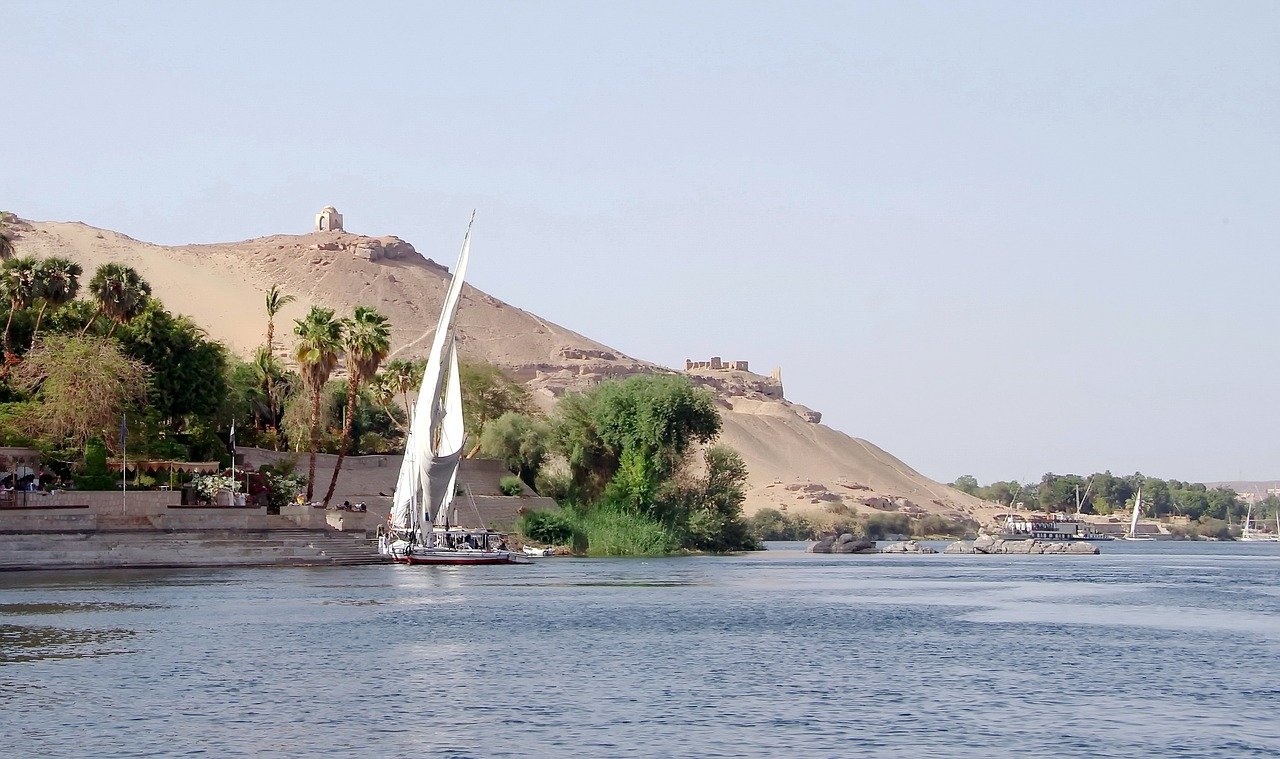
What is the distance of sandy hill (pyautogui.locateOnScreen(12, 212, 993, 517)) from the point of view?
544 feet

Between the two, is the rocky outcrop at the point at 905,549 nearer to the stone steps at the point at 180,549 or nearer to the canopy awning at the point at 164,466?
the stone steps at the point at 180,549

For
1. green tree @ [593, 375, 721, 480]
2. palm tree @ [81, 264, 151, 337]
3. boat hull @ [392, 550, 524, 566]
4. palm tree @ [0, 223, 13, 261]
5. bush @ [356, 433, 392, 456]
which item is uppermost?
palm tree @ [0, 223, 13, 261]

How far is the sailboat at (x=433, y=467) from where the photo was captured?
55.2 m

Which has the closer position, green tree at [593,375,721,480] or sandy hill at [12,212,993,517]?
green tree at [593,375,721,480]

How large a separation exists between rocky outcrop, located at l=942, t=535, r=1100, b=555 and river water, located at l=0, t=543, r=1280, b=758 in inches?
2373

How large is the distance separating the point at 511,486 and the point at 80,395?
2471 centimetres

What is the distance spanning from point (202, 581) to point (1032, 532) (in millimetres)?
95863

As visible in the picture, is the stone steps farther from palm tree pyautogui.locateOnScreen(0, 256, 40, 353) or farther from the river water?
palm tree pyautogui.locateOnScreen(0, 256, 40, 353)

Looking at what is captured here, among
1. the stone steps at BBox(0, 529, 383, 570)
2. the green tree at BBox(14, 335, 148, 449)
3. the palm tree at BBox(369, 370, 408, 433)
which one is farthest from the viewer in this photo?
the palm tree at BBox(369, 370, 408, 433)

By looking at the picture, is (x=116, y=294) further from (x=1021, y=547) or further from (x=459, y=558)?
(x=1021, y=547)

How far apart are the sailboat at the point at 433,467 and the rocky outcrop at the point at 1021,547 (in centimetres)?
5791

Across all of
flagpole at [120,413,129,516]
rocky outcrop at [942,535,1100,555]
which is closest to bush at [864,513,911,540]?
rocky outcrop at [942,535,1100,555]

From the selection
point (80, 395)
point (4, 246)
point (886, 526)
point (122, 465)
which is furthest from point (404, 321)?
point (80, 395)

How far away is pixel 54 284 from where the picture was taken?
59312 mm
